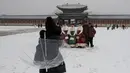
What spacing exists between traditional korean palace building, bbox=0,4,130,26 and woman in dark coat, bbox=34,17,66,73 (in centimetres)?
2888

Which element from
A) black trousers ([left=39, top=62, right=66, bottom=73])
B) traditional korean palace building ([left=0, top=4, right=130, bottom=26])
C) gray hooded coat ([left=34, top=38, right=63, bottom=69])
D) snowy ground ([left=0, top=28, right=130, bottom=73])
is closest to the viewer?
gray hooded coat ([left=34, top=38, right=63, bottom=69])

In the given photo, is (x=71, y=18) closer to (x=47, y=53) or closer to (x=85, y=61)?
(x=85, y=61)

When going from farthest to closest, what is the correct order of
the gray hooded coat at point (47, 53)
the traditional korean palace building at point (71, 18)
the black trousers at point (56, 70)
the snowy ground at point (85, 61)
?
the traditional korean palace building at point (71, 18), the snowy ground at point (85, 61), the black trousers at point (56, 70), the gray hooded coat at point (47, 53)

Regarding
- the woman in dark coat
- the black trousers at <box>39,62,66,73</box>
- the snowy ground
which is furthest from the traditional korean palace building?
the woman in dark coat

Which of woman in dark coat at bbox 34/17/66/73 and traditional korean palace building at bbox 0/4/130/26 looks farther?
traditional korean palace building at bbox 0/4/130/26

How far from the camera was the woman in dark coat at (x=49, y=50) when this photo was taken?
595cm

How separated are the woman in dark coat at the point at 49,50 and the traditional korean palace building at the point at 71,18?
1137 inches

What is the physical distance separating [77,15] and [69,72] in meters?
30.6

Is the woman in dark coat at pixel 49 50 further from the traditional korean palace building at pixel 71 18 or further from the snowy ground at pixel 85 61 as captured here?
the traditional korean palace building at pixel 71 18

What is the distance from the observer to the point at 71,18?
37.6m

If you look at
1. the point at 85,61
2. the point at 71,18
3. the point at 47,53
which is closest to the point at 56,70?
the point at 47,53

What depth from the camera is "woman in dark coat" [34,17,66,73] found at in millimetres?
5945

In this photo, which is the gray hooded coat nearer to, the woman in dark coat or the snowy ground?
the woman in dark coat


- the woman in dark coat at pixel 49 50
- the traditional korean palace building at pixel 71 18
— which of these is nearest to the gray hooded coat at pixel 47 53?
the woman in dark coat at pixel 49 50
